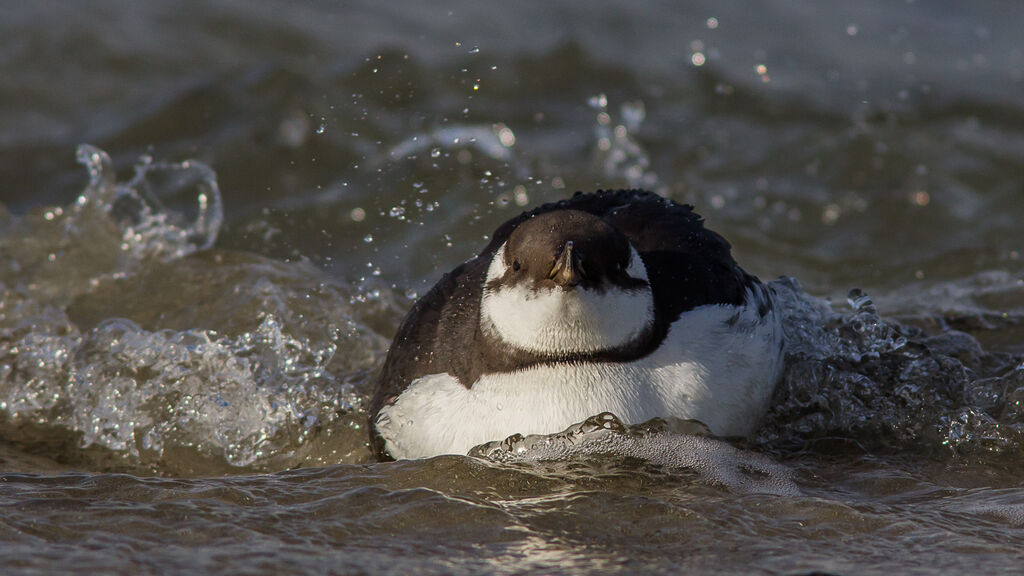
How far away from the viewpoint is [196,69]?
9.90 m

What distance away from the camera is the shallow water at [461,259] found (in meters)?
3.81

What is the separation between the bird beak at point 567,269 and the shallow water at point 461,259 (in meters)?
0.63

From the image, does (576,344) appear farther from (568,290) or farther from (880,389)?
(880,389)

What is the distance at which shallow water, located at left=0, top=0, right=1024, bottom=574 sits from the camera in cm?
381

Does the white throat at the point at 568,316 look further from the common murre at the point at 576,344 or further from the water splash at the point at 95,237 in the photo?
the water splash at the point at 95,237

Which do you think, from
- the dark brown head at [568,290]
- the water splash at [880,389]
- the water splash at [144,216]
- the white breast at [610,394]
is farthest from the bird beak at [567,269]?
the water splash at [144,216]

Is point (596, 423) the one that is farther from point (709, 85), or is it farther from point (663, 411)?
point (709, 85)

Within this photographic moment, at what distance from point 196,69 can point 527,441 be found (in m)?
6.93

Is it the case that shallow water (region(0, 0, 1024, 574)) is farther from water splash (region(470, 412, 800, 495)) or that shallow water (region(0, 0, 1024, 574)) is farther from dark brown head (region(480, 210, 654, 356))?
dark brown head (region(480, 210, 654, 356))

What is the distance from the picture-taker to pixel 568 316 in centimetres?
394

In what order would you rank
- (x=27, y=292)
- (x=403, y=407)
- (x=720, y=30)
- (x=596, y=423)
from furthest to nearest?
(x=720, y=30), (x=27, y=292), (x=403, y=407), (x=596, y=423)

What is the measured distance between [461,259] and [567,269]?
10.8 ft

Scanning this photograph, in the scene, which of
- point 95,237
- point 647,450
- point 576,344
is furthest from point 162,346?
point 647,450

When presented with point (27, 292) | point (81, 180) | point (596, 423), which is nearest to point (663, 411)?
→ point (596, 423)
